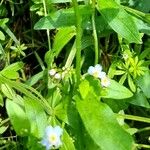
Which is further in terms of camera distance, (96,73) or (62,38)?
(62,38)

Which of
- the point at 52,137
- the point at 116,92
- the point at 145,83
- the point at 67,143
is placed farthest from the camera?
the point at 145,83

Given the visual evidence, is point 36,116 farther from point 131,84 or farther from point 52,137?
point 131,84

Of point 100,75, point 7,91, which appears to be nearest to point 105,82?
point 100,75

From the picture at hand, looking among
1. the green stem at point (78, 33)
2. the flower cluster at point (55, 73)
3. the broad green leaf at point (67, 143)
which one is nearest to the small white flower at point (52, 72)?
the flower cluster at point (55, 73)

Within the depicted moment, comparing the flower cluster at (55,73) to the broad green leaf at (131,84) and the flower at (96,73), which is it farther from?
the broad green leaf at (131,84)

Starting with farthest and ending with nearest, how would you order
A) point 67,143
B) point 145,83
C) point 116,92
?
→ 1. point 145,83
2. point 116,92
3. point 67,143

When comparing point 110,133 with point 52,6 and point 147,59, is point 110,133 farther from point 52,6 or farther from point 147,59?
point 52,6

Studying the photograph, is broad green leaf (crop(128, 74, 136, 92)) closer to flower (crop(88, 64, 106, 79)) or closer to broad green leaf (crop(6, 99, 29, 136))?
flower (crop(88, 64, 106, 79))
